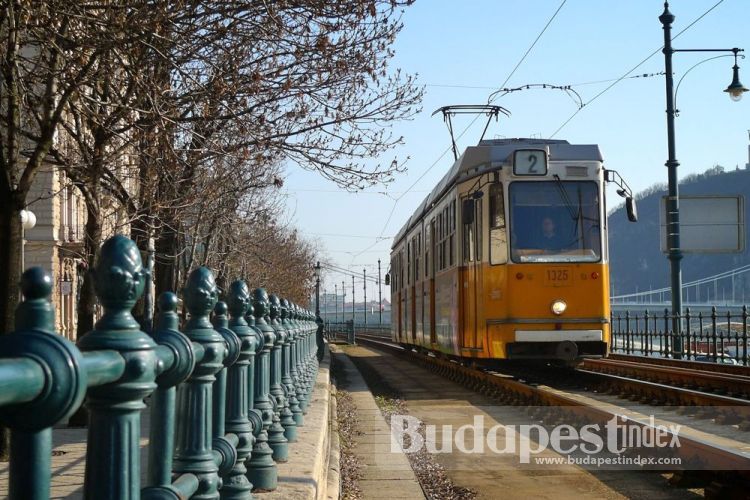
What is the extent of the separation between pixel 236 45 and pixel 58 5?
178 centimetres

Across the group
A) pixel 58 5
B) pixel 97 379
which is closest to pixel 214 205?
pixel 58 5

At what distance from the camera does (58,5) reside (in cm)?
796

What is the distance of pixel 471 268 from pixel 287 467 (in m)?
10.1

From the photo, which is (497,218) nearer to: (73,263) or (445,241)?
(445,241)

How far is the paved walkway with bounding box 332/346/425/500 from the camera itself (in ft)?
25.7

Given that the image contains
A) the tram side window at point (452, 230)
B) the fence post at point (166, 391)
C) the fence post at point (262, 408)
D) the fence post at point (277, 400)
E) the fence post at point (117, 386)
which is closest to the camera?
the fence post at point (117, 386)

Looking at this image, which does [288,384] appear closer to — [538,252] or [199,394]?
[199,394]

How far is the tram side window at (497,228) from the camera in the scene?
14709 mm

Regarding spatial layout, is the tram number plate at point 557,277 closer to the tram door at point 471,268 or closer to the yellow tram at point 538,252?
the yellow tram at point 538,252

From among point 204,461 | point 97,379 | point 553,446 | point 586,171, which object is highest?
point 586,171

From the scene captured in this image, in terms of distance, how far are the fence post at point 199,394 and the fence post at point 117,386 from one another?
39.3 inches

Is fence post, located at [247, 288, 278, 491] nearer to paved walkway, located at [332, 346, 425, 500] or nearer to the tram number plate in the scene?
paved walkway, located at [332, 346, 425, 500]

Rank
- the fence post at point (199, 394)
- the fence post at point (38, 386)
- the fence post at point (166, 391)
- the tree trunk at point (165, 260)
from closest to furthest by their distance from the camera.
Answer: the fence post at point (38, 386), the fence post at point (166, 391), the fence post at point (199, 394), the tree trunk at point (165, 260)

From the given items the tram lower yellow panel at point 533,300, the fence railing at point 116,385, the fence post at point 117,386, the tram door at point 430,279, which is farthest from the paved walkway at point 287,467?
the tram door at point 430,279
